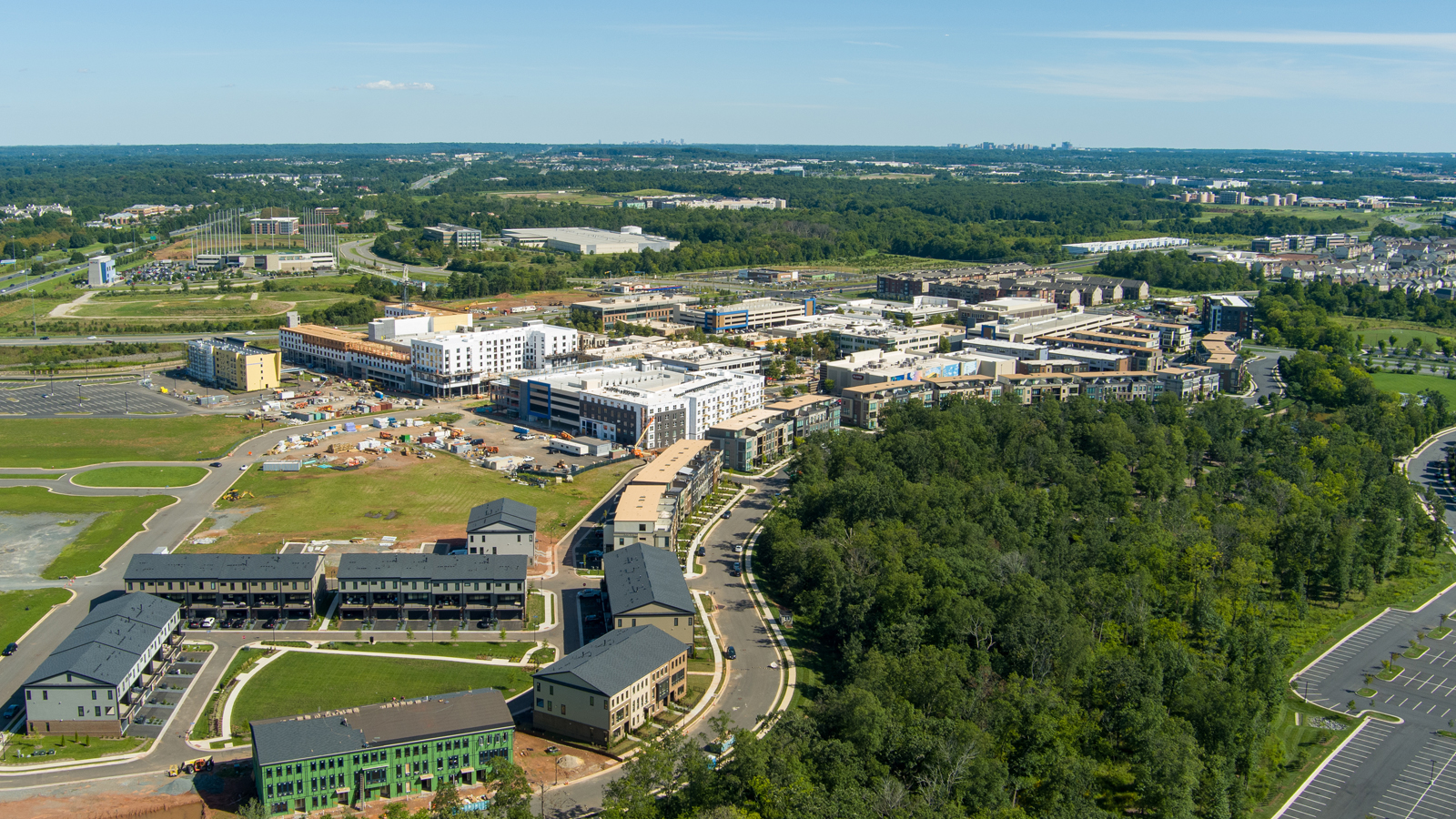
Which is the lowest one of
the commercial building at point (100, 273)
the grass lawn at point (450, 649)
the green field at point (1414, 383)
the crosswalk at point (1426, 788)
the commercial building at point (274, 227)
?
the crosswalk at point (1426, 788)

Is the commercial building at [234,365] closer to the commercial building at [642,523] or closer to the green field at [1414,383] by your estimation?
the commercial building at [642,523]

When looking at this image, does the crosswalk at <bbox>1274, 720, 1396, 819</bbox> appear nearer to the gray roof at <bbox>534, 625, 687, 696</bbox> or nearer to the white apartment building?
the gray roof at <bbox>534, 625, 687, 696</bbox>

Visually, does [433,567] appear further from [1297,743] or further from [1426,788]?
[1426,788]

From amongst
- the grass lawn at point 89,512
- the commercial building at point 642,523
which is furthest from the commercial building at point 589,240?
the commercial building at point 642,523

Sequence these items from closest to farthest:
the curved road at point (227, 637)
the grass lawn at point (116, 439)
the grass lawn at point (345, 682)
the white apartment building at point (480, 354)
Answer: the curved road at point (227, 637) → the grass lawn at point (345, 682) → the grass lawn at point (116, 439) → the white apartment building at point (480, 354)

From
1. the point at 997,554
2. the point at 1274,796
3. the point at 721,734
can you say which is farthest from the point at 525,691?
the point at 1274,796

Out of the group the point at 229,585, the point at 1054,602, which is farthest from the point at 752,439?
the point at 229,585
